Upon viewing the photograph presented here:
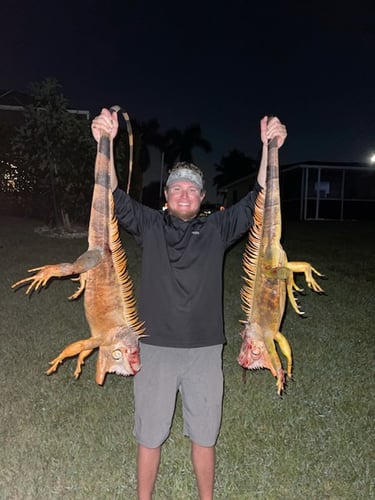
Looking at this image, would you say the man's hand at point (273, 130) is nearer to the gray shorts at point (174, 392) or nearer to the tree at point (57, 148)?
the gray shorts at point (174, 392)

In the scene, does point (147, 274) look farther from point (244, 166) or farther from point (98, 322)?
point (244, 166)

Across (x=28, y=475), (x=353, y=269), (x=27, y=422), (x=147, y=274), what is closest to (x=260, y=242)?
(x=147, y=274)

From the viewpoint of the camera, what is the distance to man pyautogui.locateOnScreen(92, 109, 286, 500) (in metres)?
2.98

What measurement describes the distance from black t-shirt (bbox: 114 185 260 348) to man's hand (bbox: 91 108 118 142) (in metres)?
0.37

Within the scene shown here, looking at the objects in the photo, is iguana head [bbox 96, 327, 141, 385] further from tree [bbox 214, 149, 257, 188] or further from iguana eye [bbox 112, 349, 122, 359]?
tree [bbox 214, 149, 257, 188]

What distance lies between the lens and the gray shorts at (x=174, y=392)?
2.98m

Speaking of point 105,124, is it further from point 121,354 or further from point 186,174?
point 121,354

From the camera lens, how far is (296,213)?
27891mm

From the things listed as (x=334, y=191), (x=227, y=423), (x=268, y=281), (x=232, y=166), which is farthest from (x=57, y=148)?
(x=232, y=166)

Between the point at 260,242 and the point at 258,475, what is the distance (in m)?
2.07

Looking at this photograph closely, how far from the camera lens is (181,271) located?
3.03 metres

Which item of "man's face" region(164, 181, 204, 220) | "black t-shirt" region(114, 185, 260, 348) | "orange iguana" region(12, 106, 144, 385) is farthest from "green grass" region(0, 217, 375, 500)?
"man's face" region(164, 181, 204, 220)

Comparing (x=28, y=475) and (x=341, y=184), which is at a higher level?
(x=341, y=184)

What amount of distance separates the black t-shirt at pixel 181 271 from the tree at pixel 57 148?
12.0m
